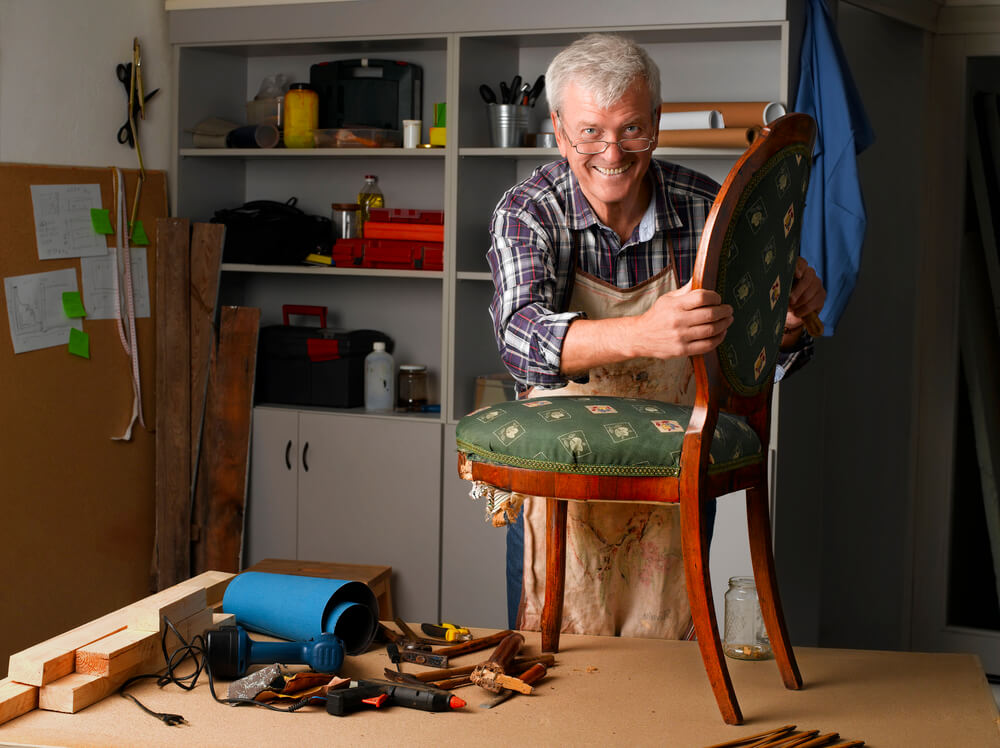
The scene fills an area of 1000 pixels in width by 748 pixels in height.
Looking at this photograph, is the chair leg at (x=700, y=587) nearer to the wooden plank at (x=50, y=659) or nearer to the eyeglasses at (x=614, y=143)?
the eyeglasses at (x=614, y=143)

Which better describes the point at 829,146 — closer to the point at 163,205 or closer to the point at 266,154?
the point at 266,154

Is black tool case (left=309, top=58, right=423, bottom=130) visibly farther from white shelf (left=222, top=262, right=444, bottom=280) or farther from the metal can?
white shelf (left=222, top=262, right=444, bottom=280)

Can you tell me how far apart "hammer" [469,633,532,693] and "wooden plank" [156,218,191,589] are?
232cm

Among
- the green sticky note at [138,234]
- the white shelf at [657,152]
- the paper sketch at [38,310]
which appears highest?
the white shelf at [657,152]

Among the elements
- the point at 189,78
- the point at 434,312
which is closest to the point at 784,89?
the point at 434,312

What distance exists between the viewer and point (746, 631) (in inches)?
74.1

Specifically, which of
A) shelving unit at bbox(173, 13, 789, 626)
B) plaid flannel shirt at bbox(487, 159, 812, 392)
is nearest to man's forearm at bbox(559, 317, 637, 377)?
plaid flannel shirt at bbox(487, 159, 812, 392)

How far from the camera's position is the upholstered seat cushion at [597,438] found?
4.98 feet

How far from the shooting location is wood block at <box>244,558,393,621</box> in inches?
125

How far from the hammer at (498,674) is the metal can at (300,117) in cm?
255

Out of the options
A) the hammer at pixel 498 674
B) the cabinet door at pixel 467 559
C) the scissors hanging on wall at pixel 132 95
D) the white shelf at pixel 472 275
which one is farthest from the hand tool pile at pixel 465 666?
the scissors hanging on wall at pixel 132 95

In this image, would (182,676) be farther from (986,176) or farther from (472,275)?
(986,176)

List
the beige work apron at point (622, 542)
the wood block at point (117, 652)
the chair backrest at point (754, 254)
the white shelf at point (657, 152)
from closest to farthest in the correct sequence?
the chair backrest at point (754, 254) → the wood block at point (117, 652) → the beige work apron at point (622, 542) → the white shelf at point (657, 152)

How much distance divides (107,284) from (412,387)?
1098 millimetres
